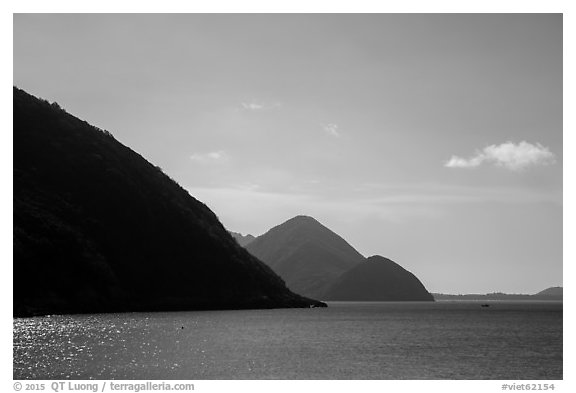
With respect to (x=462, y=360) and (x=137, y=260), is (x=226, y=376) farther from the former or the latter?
(x=137, y=260)

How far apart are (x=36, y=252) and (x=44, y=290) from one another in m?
10.6

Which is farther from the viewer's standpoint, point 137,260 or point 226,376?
point 137,260

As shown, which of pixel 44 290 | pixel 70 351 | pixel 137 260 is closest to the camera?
pixel 70 351

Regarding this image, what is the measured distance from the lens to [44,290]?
6442 inches

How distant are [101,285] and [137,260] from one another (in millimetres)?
21874
